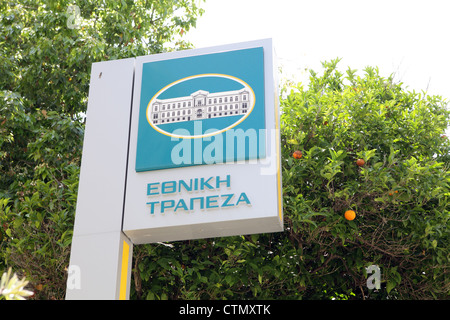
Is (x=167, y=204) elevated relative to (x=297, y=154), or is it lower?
lower

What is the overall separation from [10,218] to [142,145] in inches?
105

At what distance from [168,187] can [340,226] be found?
211 cm

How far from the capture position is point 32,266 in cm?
650

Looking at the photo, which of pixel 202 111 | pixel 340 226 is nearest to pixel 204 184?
pixel 202 111

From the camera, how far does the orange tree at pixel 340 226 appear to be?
20.0ft

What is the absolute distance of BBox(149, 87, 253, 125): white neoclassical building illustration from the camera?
5039 millimetres

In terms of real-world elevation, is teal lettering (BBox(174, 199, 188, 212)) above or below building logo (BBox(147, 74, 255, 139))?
below

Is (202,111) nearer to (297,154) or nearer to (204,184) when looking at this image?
(204,184)

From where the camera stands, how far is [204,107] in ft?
16.8

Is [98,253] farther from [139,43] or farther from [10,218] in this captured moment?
[139,43]

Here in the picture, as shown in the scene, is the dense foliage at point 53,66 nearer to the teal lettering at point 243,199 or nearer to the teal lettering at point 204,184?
the teal lettering at point 204,184

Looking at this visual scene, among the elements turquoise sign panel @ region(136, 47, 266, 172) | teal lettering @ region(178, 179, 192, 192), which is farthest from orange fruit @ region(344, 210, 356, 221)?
teal lettering @ region(178, 179, 192, 192)

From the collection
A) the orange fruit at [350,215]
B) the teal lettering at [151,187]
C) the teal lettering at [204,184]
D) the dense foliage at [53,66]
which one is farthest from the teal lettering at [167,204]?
the dense foliage at [53,66]

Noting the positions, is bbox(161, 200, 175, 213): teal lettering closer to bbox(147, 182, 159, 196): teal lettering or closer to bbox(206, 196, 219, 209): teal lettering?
bbox(147, 182, 159, 196): teal lettering
